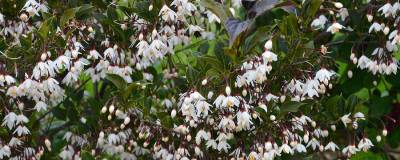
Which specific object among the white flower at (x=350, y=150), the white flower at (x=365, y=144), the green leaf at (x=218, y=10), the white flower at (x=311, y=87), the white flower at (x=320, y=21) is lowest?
the white flower at (x=350, y=150)

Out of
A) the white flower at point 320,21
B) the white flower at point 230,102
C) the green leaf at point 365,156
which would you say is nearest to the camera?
the white flower at point 230,102

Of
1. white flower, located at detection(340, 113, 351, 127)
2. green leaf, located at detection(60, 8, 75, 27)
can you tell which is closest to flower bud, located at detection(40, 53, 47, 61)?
green leaf, located at detection(60, 8, 75, 27)

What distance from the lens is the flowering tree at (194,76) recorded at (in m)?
3.18

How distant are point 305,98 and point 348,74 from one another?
0.74 meters

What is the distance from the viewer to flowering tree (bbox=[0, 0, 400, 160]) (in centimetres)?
318

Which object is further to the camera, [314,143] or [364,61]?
[364,61]

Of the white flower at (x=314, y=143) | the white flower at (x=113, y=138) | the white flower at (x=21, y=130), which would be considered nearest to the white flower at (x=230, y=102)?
the white flower at (x=314, y=143)

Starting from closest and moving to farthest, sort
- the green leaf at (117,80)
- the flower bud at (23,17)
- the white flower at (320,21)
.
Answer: the green leaf at (117,80)
the flower bud at (23,17)
the white flower at (320,21)

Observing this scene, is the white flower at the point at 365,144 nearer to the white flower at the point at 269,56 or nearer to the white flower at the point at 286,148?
the white flower at the point at 286,148

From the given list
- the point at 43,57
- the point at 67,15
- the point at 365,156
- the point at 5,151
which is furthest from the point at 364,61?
the point at 5,151

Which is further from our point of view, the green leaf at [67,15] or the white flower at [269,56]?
the green leaf at [67,15]

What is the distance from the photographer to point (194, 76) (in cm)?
325

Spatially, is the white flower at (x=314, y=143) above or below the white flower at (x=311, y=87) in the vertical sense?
below

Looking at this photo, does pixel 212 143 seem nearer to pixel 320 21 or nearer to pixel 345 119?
pixel 345 119
